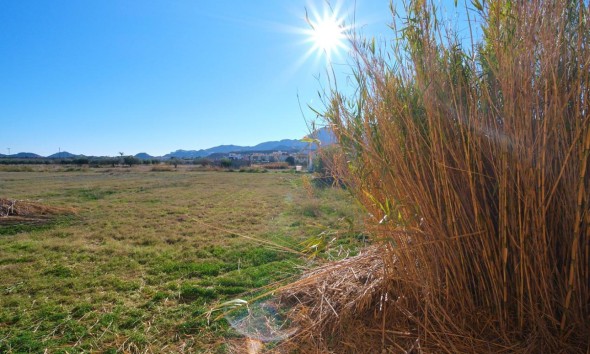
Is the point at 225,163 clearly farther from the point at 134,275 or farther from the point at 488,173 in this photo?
the point at 488,173

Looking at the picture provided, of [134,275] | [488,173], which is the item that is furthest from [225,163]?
[488,173]

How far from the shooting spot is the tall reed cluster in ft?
4.12

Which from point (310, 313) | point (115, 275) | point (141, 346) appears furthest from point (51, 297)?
point (310, 313)

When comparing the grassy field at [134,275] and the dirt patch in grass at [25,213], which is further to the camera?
the dirt patch in grass at [25,213]

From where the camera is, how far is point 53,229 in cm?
612

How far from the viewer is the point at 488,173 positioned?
146cm

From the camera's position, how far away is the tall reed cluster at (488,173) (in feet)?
4.12

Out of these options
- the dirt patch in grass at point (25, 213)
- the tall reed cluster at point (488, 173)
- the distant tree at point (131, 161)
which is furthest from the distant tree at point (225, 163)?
the tall reed cluster at point (488, 173)

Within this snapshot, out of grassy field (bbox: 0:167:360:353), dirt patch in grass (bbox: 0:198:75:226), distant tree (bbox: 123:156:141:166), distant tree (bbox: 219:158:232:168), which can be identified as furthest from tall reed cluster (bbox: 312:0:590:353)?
distant tree (bbox: 123:156:141:166)

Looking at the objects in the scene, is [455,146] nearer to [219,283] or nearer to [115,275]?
[219,283]

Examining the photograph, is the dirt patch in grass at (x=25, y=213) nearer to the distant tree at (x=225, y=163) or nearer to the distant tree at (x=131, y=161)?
the distant tree at (x=225, y=163)

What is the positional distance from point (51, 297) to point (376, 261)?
2998 mm

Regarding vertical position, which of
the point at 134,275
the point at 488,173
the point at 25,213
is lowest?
the point at 134,275

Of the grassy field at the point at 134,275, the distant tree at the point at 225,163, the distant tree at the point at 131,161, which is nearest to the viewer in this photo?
the grassy field at the point at 134,275
